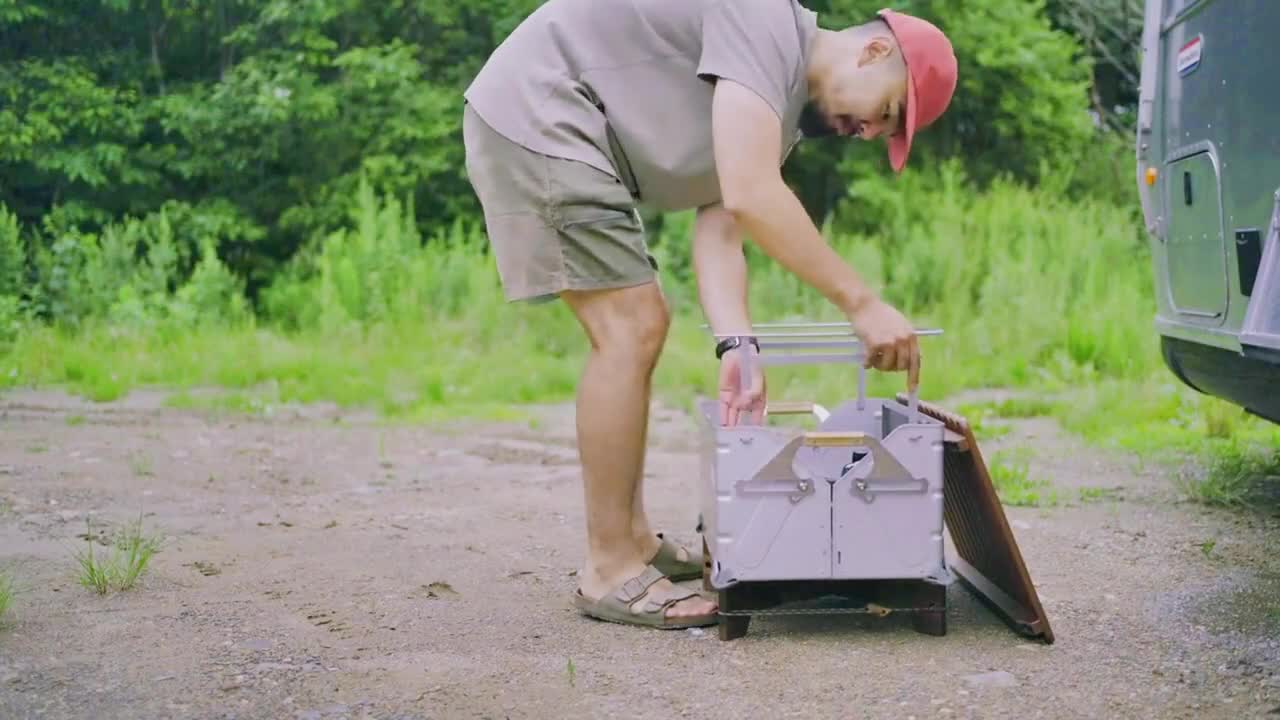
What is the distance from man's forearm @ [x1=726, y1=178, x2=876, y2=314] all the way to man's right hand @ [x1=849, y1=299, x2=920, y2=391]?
2cm

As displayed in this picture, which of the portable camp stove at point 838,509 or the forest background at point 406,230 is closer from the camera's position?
A: the portable camp stove at point 838,509

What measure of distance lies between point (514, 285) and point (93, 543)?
1.60 meters

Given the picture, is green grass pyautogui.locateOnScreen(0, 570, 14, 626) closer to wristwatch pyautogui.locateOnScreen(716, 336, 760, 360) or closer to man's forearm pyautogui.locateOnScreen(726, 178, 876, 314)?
wristwatch pyautogui.locateOnScreen(716, 336, 760, 360)

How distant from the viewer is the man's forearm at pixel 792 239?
2.56 metres

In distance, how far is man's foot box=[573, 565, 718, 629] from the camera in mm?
2902

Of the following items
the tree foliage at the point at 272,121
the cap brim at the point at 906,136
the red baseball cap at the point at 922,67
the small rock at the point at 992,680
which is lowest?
the small rock at the point at 992,680

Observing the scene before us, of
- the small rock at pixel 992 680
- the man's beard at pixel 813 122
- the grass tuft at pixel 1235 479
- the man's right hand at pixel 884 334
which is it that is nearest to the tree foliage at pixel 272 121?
the grass tuft at pixel 1235 479

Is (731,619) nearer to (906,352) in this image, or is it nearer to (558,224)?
(906,352)

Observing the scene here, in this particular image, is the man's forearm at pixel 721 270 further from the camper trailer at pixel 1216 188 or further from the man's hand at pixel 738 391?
the camper trailer at pixel 1216 188

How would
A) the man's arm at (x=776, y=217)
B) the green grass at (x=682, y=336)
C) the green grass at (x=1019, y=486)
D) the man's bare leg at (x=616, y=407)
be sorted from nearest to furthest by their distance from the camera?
the man's arm at (x=776, y=217) < the man's bare leg at (x=616, y=407) < the green grass at (x=1019, y=486) < the green grass at (x=682, y=336)

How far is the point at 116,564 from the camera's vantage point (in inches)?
128

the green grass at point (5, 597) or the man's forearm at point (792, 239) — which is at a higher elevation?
the man's forearm at point (792, 239)

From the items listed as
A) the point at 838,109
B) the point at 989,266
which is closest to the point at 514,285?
the point at 838,109

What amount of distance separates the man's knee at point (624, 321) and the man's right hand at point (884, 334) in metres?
0.48
